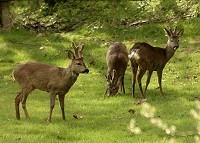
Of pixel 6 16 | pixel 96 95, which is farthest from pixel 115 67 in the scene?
pixel 6 16

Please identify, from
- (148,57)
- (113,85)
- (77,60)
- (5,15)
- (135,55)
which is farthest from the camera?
(5,15)

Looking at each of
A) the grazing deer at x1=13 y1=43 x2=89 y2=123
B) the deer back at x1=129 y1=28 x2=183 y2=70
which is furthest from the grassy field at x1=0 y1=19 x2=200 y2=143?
the deer back at x1=129 y1=28 x2=183 y2=70

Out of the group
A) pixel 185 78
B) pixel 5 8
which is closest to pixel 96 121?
pixel 185 78

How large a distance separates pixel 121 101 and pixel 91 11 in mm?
12029

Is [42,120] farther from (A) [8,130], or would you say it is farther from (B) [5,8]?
(B) [5,8]

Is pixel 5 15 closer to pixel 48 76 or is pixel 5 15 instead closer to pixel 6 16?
pixel 6 16

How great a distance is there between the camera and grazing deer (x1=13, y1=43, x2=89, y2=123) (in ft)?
32.1

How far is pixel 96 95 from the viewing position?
43.5 feet

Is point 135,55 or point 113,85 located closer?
point 135,55

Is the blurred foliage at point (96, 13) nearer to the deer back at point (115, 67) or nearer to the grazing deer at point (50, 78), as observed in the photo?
the deer back at point (115, 67)

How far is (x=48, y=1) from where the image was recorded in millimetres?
24891

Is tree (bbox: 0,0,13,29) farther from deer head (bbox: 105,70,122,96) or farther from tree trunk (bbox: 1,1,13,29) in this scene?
deer head (bbox: 105,70,122,96)

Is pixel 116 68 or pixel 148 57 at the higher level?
pixel 148 57

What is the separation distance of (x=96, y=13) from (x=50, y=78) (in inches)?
528
